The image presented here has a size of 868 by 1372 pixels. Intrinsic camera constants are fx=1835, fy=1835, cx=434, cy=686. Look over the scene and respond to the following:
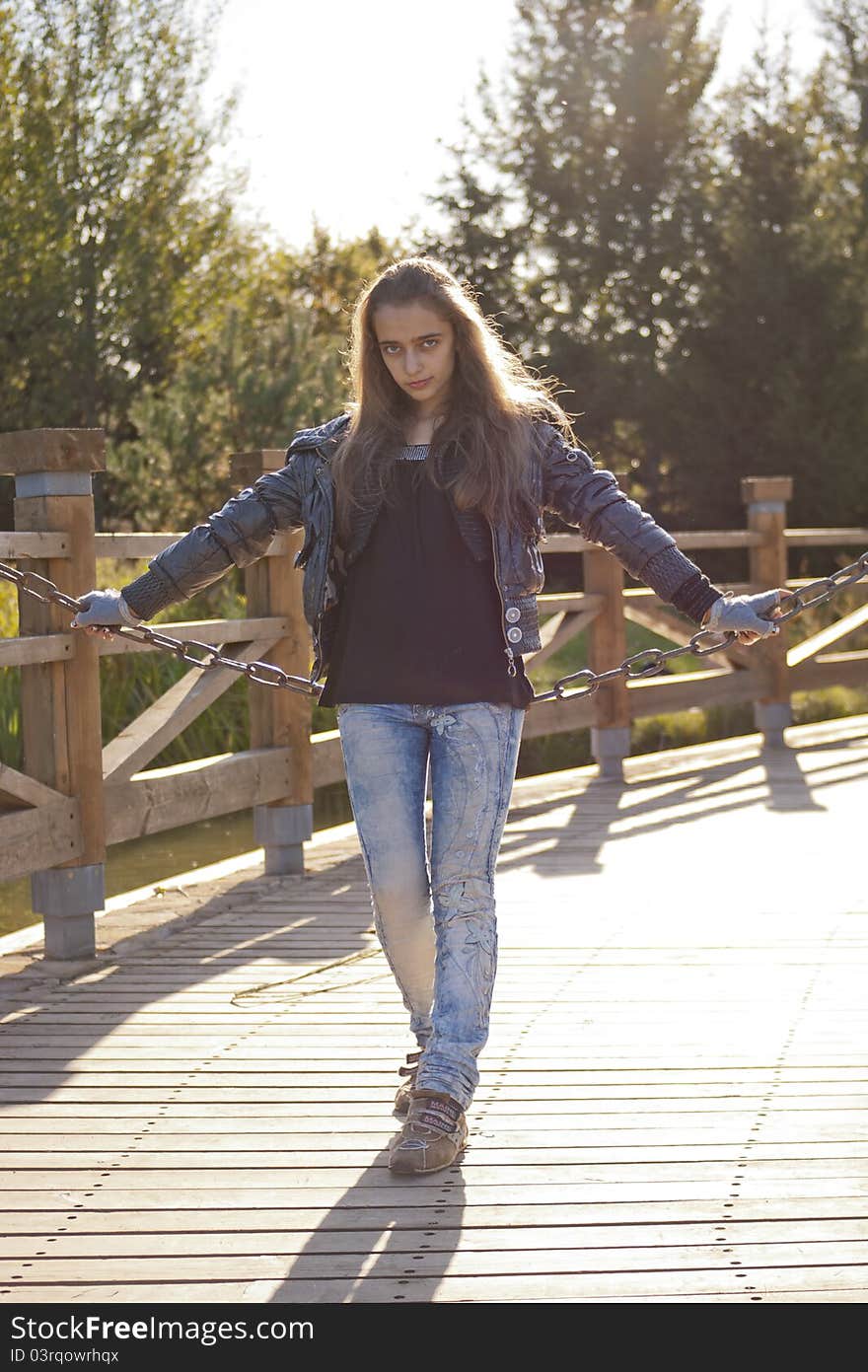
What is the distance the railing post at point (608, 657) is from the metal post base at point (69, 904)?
4.07 metres

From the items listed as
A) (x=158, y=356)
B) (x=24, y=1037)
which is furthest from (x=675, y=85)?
(x=24, y=1037)

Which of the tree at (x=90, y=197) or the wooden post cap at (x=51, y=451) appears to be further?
the tree at (x=90, y=197)

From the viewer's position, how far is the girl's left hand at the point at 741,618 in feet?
11.3

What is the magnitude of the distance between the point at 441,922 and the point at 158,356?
16725 mm

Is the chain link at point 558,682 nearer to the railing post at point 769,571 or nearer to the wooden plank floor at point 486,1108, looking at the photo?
the wooden plank floor at point 486,1108

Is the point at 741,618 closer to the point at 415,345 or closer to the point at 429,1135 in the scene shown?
the point at 415,345

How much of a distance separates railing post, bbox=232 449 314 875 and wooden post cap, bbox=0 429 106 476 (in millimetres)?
1199

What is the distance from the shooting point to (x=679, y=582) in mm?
3447

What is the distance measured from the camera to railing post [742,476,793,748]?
10234 millimetres

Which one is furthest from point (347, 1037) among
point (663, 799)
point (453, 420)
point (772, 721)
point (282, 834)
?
point (772, 721)

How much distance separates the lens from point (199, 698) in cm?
582

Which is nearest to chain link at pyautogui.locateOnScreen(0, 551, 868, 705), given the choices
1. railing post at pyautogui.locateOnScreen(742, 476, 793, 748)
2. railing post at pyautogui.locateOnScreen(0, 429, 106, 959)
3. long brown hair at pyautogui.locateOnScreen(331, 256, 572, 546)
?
long brown hair at pyautogui.locateOnScreen(331, 256, 572, 546)

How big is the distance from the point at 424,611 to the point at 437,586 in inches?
2.0

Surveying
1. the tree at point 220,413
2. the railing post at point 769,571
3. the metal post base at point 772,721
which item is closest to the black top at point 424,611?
the railing post at point 769,571
